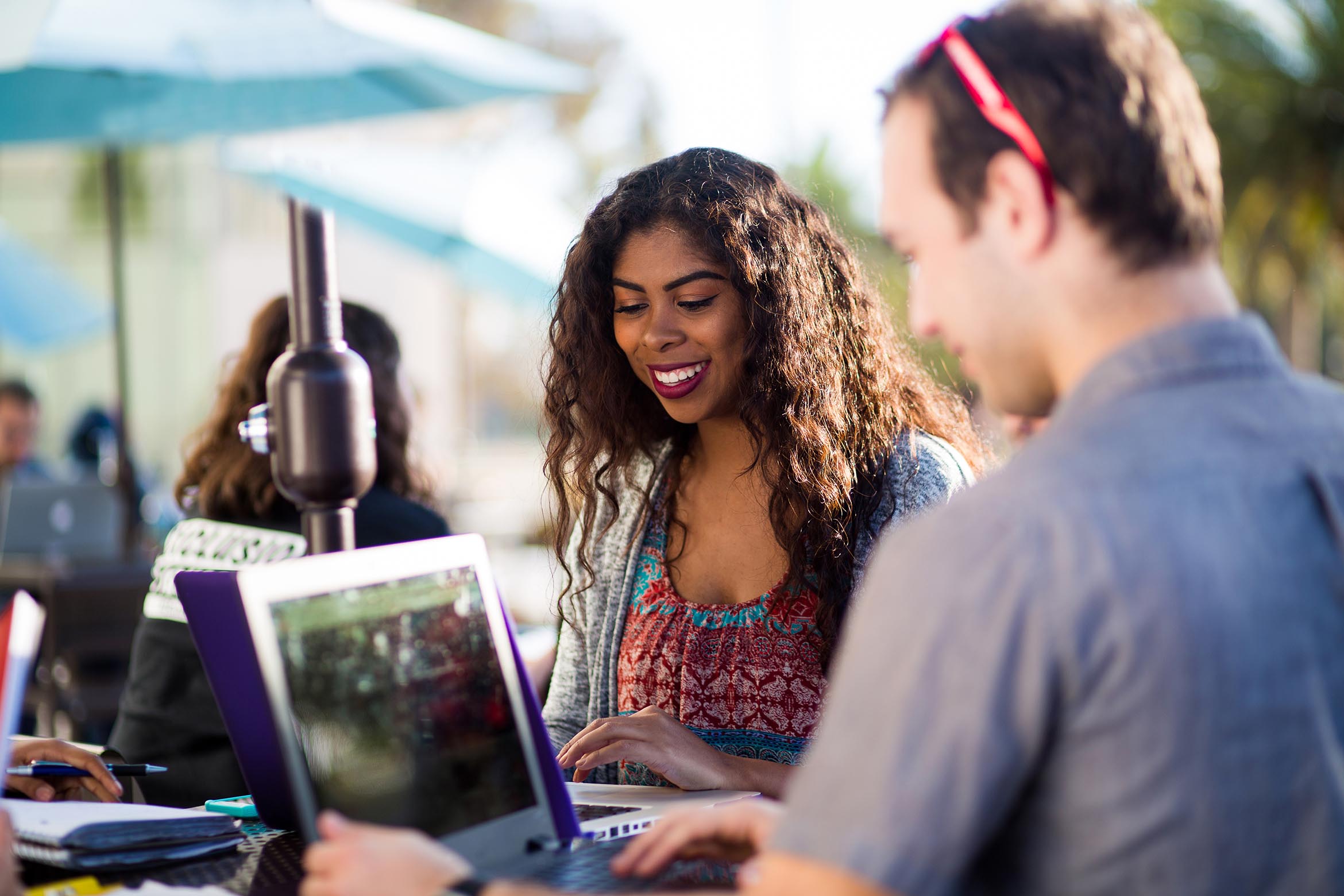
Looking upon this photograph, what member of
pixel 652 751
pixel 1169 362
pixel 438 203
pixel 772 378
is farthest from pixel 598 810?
pixel 438 203

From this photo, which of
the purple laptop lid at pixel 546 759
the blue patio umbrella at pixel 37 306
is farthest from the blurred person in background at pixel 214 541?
the blue patio umbrella at pixel 37 306

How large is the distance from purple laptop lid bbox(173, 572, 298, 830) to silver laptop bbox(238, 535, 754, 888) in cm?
26

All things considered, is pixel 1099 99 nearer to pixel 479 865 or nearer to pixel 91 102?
pixel 479 865

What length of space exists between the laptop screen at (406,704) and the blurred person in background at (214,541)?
3.75 ft

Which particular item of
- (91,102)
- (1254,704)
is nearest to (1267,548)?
(1254,704)

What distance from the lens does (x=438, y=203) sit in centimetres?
657

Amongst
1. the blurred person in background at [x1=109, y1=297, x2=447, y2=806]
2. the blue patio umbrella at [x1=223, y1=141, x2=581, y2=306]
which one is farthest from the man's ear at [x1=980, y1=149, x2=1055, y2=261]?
the blue patio umbrella at [x1=223, y1=141, x2=581, y2=306]

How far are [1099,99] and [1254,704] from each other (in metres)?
0.48

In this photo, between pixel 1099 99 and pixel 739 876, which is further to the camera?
pixel 739 876

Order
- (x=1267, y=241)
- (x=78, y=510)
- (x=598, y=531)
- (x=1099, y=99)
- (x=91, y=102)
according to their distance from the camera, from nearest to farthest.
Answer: (x=1099, y=99), (x=598, y=531), (x=91, y=102), (x=78, y=510), (x=1267, y=241)

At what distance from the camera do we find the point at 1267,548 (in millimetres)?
953

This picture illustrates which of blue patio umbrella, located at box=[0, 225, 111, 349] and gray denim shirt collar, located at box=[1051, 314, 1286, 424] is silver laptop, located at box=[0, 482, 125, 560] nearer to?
blue patio umbrella, located at box=[0, 225, 111, 349]

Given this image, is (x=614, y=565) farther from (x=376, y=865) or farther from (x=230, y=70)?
(x=230, y=70)

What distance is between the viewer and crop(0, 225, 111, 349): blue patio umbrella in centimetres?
824
